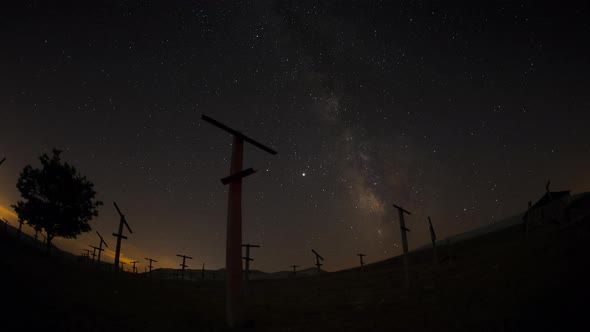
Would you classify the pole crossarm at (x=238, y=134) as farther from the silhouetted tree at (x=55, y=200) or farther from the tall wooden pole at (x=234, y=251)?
the silhouetted tree at (x=55, y=200)

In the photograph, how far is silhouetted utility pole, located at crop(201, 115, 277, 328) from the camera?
9.88m

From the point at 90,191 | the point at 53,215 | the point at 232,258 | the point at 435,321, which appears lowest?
the point at 435,321

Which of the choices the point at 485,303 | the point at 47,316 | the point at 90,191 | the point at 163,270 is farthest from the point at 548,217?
the point at 163,270

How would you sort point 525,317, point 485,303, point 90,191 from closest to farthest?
point 525,317
point 485,303
point 90,191

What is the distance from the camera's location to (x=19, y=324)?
8461 mm

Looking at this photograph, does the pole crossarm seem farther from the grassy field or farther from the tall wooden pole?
the grassy field

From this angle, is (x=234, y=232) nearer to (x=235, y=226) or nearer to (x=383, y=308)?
(x=235, y=226)

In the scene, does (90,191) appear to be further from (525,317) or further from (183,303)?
(525,317)

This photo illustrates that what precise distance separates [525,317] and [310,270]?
7356 centimetres

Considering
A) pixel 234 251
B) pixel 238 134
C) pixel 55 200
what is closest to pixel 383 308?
pixel 234 251

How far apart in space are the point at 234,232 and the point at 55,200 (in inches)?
948

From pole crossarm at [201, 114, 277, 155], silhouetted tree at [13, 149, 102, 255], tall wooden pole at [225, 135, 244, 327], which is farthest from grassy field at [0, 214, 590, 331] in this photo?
silhouetted tree at [13, 149, 102, 255]

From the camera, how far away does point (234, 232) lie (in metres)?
10.4

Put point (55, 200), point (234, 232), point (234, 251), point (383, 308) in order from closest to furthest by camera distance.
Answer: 1. point (234, 251)
2. point (234, 232)
3. point (383, 308)
4. point (55, 200)
